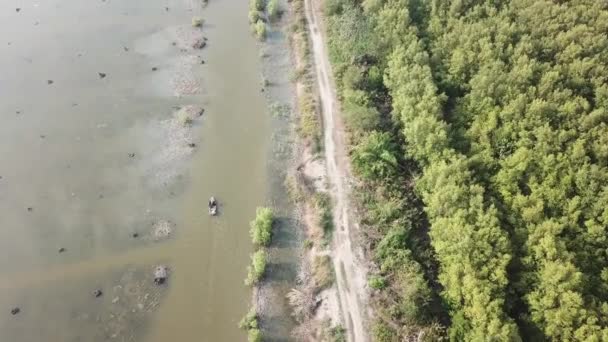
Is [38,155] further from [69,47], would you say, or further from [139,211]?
[69,47]

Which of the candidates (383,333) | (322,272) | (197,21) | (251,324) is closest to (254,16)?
(197,21)

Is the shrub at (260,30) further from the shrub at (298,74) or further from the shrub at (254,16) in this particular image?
the shrub at (298,74)

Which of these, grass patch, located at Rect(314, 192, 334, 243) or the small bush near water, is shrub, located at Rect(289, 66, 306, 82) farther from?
the small bush near water

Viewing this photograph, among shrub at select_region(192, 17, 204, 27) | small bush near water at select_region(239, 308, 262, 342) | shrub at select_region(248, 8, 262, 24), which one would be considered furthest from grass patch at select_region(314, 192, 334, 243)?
shrub at select_region(192, 17, 204, 27)

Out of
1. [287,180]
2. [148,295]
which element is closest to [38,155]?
[148,295]

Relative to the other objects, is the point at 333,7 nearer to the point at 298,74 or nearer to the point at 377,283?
the point at 298,74

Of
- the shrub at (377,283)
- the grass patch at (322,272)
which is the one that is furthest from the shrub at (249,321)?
the shrub at (377,283)
